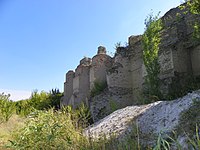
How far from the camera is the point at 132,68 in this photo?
1295 cm

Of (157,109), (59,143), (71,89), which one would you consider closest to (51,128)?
(59,143)

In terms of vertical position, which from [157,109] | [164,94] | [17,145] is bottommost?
[17,145]

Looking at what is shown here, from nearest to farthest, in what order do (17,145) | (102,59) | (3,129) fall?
1. (17,145)
2. (3,129)
3. (102,59)

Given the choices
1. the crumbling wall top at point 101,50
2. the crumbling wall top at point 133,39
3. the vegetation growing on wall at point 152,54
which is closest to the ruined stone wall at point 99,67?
the crumbling wall top at point 101,50

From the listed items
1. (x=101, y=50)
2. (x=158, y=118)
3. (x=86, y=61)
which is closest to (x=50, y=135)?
(x=158, y=118)

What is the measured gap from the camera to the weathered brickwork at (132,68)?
10.2 metres

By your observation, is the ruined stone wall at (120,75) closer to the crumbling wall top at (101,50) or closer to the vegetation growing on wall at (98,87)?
the vegetation growing on wall at (98,87)

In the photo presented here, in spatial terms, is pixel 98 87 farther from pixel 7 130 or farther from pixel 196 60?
pixel 7 130

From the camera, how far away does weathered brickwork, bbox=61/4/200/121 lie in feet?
33.6

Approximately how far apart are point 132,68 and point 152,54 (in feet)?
10.3

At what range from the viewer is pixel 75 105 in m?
15.8

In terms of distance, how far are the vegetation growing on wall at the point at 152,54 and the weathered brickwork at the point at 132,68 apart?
45cm

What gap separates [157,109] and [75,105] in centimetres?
1047

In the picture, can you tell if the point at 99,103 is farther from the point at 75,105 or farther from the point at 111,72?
the point at 75,105
